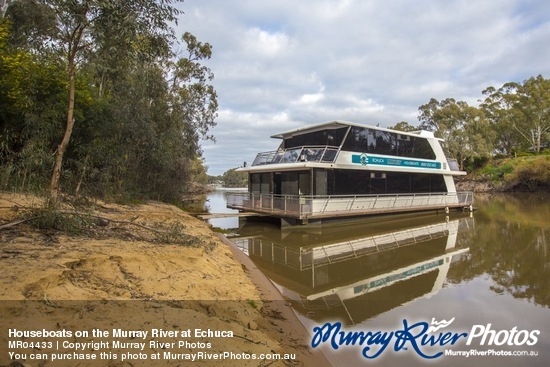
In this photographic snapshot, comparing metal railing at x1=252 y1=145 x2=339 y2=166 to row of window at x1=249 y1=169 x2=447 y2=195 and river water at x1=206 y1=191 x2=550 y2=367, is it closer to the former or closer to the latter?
row of window at x1=249 y1=169 x2=447 y2=195

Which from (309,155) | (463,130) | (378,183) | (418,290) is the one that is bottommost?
(418,290)

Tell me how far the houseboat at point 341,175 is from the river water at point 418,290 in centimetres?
161

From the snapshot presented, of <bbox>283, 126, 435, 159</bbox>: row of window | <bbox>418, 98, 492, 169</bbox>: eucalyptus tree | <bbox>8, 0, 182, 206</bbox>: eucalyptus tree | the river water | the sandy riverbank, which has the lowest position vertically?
the river water

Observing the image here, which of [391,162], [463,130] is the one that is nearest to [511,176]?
[463,130]

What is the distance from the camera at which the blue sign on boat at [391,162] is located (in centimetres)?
1610

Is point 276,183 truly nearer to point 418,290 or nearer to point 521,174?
point 418,290

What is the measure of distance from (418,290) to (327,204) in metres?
8.02

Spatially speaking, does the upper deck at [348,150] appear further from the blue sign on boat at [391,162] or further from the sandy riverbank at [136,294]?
the sandy riverbank at [136,294]

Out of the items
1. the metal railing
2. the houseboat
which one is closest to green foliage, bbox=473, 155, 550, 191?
the houseboat

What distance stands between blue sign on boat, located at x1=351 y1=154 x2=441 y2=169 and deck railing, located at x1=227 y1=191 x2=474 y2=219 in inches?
72.5

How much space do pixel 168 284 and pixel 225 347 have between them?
1670 mm

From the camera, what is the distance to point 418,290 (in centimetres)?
694

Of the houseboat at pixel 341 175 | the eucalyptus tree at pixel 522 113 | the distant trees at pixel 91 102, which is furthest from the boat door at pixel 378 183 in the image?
the eucalyptus tree at pixel 522 113

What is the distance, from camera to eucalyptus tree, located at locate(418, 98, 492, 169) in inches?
1868
